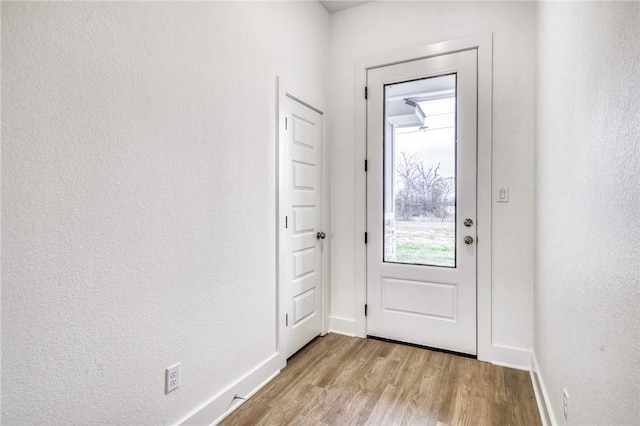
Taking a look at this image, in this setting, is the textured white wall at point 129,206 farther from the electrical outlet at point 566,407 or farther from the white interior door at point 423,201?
the electrical outlet at point 566,407

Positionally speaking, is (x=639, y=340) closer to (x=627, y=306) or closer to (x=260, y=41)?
(x=627, y=306)

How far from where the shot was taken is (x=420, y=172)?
8.86 ft

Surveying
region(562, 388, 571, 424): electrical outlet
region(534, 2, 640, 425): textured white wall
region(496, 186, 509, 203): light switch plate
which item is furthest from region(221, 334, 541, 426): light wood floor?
region(496, 186, 509, 203): light switch plate

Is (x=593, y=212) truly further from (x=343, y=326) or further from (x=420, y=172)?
(x=343, y=326)

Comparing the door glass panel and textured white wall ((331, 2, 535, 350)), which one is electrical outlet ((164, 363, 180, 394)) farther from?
textured white wall ((331, 2, 535, 350))

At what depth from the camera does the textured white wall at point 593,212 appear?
0.77 m

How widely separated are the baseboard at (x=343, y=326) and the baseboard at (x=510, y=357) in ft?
3.35

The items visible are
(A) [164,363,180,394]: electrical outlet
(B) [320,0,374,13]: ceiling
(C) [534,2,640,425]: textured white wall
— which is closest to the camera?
(C) [534,2,640,425]: textured white wall

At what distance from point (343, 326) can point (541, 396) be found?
152cm

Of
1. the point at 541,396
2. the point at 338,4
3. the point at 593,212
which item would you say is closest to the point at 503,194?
the point at 541,396

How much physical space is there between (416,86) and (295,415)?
2.51 metres

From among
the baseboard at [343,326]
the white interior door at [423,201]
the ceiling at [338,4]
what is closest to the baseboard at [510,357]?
the white interior door at [423,201]

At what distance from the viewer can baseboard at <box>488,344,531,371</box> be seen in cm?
233

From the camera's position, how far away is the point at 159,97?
57.6 inches
